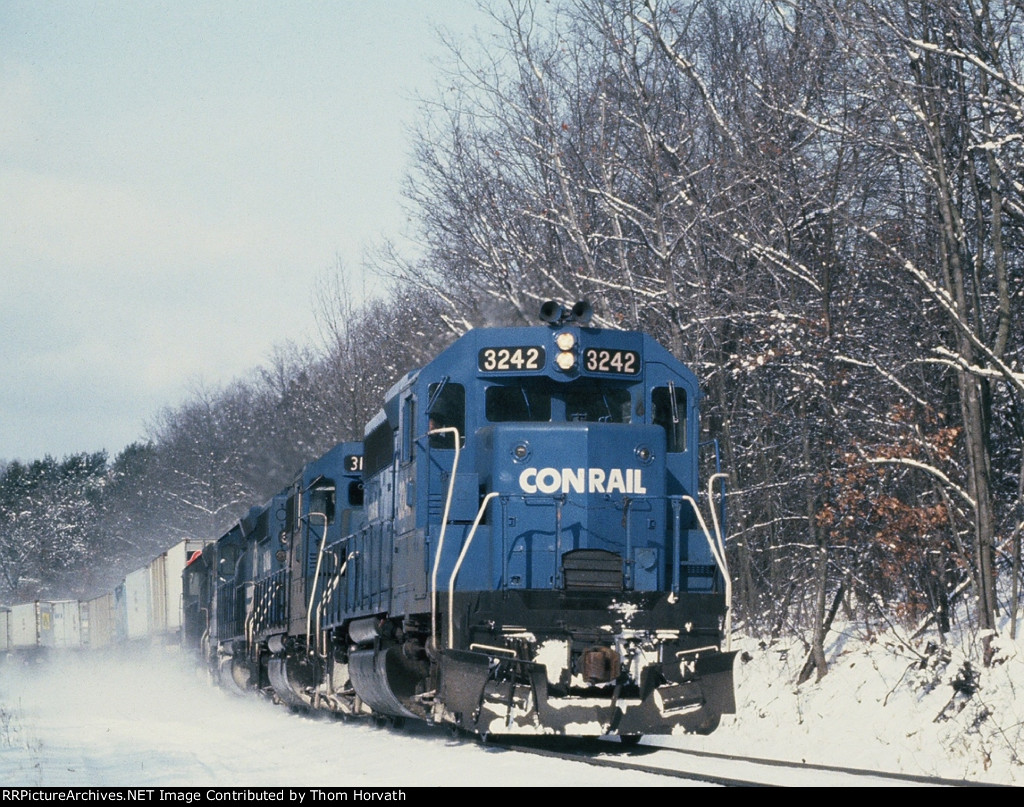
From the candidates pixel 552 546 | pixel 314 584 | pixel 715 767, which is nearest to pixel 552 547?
pixel 552 546

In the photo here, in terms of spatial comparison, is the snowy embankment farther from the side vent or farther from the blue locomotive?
the side vent

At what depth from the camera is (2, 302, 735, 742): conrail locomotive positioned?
1146 centimetres

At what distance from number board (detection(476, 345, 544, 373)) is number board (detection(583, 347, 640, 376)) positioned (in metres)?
0.43

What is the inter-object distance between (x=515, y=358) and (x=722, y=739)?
5.33 m

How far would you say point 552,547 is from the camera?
11945mm

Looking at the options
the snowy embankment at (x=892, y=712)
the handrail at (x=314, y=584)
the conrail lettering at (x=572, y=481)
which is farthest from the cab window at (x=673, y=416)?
the handrail at (x=314, y=584)

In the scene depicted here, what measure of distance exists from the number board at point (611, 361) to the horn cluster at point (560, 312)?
337 millimetres

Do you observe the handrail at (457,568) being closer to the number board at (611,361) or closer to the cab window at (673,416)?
the number board at (611,361)

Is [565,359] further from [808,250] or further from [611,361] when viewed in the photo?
[808,250]

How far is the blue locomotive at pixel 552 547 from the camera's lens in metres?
11.5

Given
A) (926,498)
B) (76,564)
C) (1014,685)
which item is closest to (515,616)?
(1014,685)

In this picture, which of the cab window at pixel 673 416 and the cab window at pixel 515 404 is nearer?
the cab window at pixel 515 404

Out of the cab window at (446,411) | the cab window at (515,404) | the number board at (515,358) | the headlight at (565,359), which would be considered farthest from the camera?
the cab window at (446,411)

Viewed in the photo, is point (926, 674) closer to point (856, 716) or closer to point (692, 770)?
point (856, 716)
